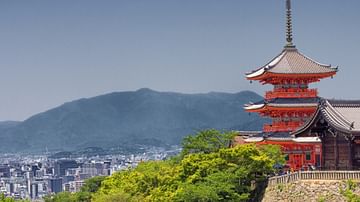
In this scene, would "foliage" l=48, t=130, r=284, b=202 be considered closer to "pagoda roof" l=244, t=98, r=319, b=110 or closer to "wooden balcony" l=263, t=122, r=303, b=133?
"wooden balcony" l=263, t=122, r=303, b=133

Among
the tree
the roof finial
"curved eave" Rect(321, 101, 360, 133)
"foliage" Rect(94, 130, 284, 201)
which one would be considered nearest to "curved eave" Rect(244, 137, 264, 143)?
"foliage" Rect(94, 130, 284, 201)

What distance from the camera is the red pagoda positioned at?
46.5 m

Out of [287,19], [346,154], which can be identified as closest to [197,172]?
[346,154]

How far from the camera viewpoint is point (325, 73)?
4859 centimetres

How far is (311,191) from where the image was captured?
35781 mm

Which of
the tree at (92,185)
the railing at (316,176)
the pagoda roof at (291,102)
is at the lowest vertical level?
the tree at (92,185)

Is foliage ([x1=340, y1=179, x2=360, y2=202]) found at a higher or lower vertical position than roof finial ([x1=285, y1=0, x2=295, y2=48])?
lower

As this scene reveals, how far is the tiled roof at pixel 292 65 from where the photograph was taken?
48628 millimetres

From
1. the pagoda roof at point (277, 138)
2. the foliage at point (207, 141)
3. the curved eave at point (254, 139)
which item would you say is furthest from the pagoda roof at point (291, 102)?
the foliage at point (207, 141)

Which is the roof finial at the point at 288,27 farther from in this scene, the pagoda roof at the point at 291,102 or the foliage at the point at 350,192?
the foliage at the point at 350,192

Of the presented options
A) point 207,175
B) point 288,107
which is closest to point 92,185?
point 288,107

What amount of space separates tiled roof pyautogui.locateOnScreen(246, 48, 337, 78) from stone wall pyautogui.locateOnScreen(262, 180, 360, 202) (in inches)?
480

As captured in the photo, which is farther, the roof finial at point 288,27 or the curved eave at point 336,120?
the roof finial at point 288,27

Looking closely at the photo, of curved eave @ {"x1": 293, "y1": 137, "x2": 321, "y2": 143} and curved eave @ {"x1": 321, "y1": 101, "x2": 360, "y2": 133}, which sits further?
curved eave @ {"x1": 293, "y1": 137, "x2": 321, "y2": 143}
